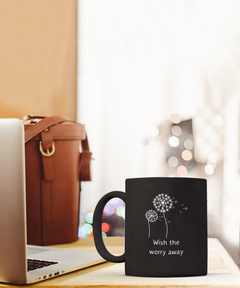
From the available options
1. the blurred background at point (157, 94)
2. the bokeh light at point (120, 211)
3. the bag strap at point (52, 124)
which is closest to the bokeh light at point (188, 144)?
the blurred background at point (157, 94)

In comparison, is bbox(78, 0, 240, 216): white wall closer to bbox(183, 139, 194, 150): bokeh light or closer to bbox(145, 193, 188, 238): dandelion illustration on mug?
bbox(183, 139, 194, 150): bokeh light

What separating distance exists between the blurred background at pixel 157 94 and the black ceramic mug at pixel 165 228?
3.17 feet

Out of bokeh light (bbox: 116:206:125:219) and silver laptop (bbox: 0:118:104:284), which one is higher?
silver laptop (bbox: 0:118:104:284)

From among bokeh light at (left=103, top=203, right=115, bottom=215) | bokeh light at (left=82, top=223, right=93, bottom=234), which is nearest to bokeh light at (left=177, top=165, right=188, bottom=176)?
bokeh light at (left=103, top=203, right=115, bottom=215)

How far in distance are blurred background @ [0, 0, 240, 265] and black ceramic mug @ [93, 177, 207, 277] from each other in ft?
3.17

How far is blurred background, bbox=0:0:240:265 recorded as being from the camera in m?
1.64

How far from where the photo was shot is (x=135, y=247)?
2.17 feet

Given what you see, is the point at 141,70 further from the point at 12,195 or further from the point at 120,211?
the point at 12,195

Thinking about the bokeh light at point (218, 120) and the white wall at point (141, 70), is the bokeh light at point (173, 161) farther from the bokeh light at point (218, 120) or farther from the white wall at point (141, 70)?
the bokeh light at point (218, 120)

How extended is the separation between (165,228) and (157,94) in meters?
1.05

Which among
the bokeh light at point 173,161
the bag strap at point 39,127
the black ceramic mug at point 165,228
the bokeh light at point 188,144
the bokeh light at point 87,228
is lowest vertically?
the bokeh light at point 87,228

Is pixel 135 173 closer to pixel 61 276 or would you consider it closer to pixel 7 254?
pixel 61 276

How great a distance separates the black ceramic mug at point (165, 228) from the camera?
2.15ft

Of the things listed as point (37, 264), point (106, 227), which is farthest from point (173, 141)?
point (37, 264)
